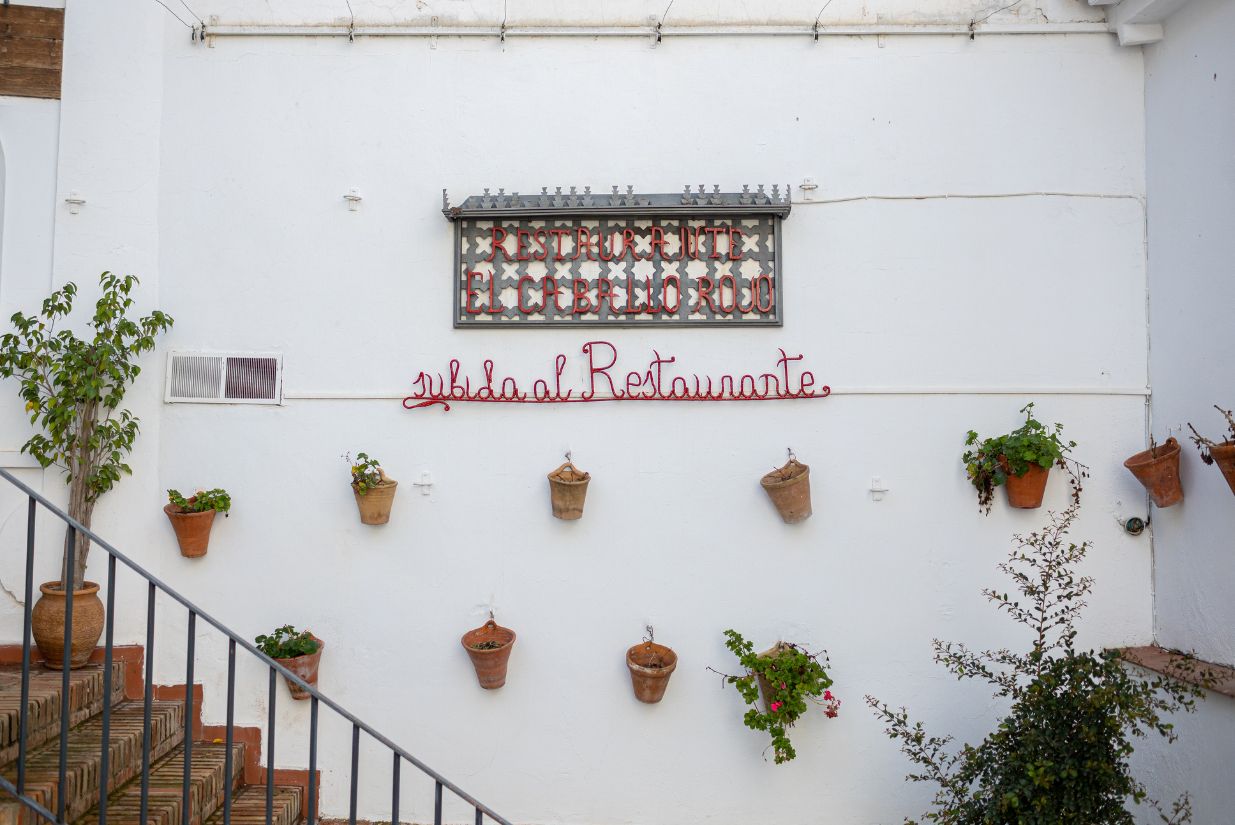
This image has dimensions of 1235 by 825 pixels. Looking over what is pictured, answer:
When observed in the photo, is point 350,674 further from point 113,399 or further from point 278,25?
point 278,25

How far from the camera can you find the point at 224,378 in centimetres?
388

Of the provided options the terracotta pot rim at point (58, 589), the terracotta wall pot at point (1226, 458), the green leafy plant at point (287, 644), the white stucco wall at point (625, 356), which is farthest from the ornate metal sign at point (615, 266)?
the terracotta pot rim at point (58, 589)

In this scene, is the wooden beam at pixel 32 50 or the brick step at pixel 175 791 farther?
the wooden beam at pixel 32 50

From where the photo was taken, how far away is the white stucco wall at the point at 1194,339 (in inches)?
133

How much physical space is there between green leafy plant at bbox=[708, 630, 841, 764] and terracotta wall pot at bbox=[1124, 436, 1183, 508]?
181 cm

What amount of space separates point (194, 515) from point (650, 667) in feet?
7.82

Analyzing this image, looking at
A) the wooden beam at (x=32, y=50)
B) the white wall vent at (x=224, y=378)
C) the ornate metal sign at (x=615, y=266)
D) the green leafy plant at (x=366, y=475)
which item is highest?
the wooden beam at (x=32, y=50)

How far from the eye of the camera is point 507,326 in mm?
3863

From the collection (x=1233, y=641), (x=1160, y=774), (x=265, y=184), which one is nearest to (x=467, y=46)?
(x=265, y=184)

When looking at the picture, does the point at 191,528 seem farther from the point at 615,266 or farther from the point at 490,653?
the point at 615,266

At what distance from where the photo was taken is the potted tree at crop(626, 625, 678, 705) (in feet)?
11.9

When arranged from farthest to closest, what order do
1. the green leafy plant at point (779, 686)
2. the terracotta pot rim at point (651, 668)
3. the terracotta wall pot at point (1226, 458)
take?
the terracotta pot rim at point (651, 668)
the green leafy plant at point (779, 686)
the terracotta wall pot at point (1226, 458)

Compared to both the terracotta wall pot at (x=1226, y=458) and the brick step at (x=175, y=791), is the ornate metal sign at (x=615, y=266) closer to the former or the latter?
the terracotta wall pot at (x=1226, y=458)

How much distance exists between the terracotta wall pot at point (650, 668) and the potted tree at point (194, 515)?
2211 millimetres
